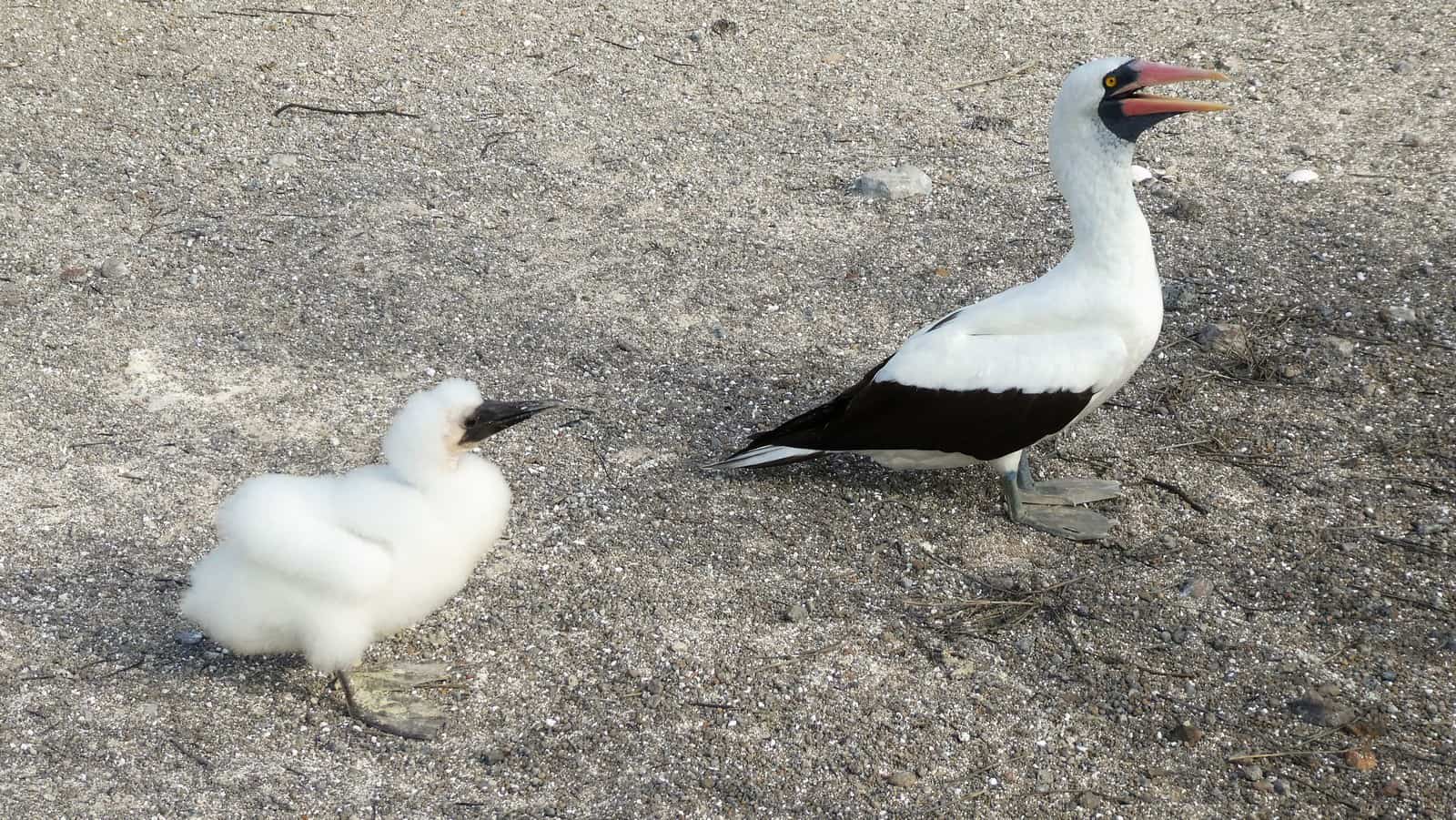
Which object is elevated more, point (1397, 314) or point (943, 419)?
point (943, 419)

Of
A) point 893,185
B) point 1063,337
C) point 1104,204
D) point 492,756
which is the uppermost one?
point 1104,204

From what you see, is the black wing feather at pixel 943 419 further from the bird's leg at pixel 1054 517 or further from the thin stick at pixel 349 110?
the thin stick at pixel 349 110

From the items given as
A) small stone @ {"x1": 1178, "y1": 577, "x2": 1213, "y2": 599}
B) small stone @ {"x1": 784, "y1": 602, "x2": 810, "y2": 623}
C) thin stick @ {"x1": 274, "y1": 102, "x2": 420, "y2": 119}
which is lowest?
small stone @ {"x1": 784, "y1": 602, "x2": 810, "y2": 623}

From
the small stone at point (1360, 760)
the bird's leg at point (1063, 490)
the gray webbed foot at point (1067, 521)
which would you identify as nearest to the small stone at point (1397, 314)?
the bird's leg at point (1063, 490)

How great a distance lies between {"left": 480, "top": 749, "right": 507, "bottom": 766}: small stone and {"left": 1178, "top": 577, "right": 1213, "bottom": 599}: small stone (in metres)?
2.05

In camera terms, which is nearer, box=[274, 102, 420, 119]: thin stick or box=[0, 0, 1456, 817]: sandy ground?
box=[0, 0, 1456, 817]: sandy ground

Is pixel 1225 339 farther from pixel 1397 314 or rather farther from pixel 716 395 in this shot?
pixel 716 395

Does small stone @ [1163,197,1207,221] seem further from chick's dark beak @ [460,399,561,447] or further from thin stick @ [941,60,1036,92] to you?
chick's dark beak @ [460,399,561,447]

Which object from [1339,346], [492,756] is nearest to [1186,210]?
[1339,346]

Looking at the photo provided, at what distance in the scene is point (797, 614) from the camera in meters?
3.99

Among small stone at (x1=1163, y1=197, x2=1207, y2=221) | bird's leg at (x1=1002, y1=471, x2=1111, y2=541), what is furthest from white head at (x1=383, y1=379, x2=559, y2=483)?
small stone at (x1=1163, y1=197, x2=1207, y2=221)

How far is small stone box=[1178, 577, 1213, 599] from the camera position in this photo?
400 cm

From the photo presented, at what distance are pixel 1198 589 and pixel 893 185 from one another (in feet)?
9.45

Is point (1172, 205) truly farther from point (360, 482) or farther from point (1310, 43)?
point (360, 482)
